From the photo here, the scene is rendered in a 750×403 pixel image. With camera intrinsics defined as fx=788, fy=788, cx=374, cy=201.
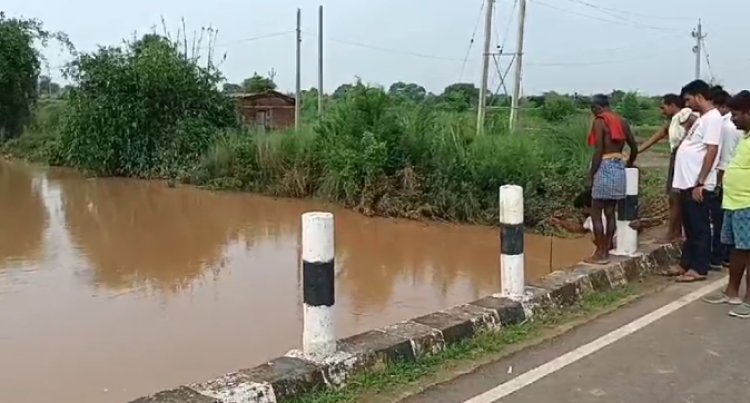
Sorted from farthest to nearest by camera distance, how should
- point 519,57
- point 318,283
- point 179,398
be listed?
point 519,57 → point 318,283 → point 179,398

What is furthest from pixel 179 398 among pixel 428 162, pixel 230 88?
pixel 230 88

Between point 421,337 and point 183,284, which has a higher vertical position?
point 421,337

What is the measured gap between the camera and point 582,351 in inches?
189

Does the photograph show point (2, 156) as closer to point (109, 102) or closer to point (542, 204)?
point (109, 102)

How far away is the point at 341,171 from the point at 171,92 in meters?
9.80

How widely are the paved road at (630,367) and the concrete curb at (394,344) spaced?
363 mm

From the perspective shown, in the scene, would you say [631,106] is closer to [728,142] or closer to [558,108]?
[558,108]

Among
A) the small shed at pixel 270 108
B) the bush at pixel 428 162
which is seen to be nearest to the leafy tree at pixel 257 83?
the small shed at pixel 270 108

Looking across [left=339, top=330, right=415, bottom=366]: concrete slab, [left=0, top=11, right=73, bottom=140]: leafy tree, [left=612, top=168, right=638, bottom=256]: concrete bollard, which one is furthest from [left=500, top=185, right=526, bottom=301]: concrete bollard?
[left=0, top=11, right=73, bottom=140]: leafy tree

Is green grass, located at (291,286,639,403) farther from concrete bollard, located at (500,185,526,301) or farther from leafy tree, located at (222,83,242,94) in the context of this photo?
leafy tree, located at (222,83,242,94)

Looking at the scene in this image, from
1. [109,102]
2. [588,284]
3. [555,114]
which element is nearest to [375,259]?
[588,284]

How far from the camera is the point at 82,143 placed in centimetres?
2284

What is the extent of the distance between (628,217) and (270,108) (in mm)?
24639

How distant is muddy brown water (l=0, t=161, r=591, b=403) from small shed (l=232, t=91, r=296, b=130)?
41.0 ft
